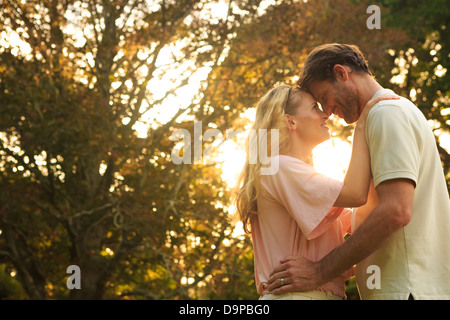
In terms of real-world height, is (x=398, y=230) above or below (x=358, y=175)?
below

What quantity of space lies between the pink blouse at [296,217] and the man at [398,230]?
99 millimetres

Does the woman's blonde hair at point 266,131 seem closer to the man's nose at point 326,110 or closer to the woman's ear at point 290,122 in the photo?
the woman's ear at point 290,122

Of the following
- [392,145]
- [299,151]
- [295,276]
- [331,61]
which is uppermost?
[331,61]

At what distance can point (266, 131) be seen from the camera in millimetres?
2875

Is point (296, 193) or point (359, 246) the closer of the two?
point (359, 246)

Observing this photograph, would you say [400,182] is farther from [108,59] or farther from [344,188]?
[108,59]

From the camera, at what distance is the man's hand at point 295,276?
7.91ft

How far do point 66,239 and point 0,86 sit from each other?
148 inches

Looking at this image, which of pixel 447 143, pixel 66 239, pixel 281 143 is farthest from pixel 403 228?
pixel 447 143

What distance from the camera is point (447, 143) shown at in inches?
489

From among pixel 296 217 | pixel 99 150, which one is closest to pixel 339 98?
pixel 296 217

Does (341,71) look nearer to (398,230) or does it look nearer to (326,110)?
(326,110)

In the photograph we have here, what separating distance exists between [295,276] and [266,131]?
0.82m
